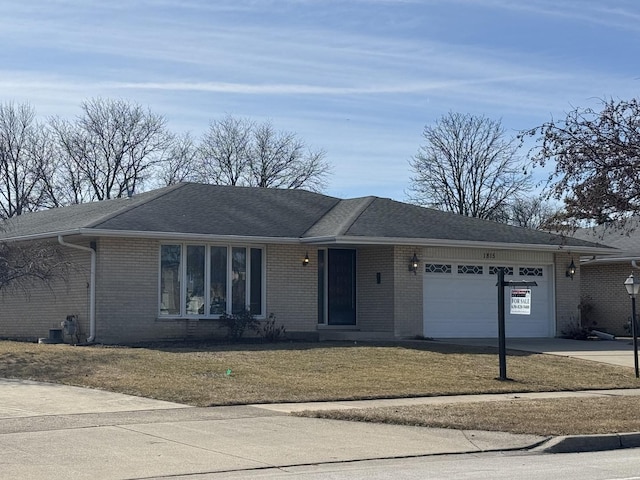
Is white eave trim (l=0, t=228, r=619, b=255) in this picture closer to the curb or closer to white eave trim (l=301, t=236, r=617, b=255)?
white eave trim (l=301, t=236, r=617, b=255)

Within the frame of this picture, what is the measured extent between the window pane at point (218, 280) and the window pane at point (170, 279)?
961mm

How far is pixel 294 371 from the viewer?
61.7ft

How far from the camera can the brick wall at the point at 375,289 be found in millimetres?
26406

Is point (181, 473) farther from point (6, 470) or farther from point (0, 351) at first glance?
point (0, 351)

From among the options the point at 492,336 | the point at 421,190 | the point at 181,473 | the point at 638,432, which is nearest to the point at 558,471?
the point at 638,432

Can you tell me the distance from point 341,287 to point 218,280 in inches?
148

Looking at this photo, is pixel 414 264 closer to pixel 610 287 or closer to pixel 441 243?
pixel 441 243

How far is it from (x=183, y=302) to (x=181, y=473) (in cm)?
1509

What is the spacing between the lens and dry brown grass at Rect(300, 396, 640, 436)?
13203 mm

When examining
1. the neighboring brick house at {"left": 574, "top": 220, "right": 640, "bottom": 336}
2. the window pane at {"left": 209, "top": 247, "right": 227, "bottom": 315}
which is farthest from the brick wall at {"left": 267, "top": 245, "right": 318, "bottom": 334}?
the neighboring brick house at {"left": 574, "top": 220, "right": 640, "bottom": 336}

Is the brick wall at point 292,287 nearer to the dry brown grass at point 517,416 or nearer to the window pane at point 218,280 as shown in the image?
the window pane at point 218,280

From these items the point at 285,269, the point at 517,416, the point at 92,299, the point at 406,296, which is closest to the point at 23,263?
the point at 92,299

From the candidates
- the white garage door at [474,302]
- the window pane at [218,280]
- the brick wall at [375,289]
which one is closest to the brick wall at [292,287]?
the window pane at [218,280]

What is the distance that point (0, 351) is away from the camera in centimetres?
2195
